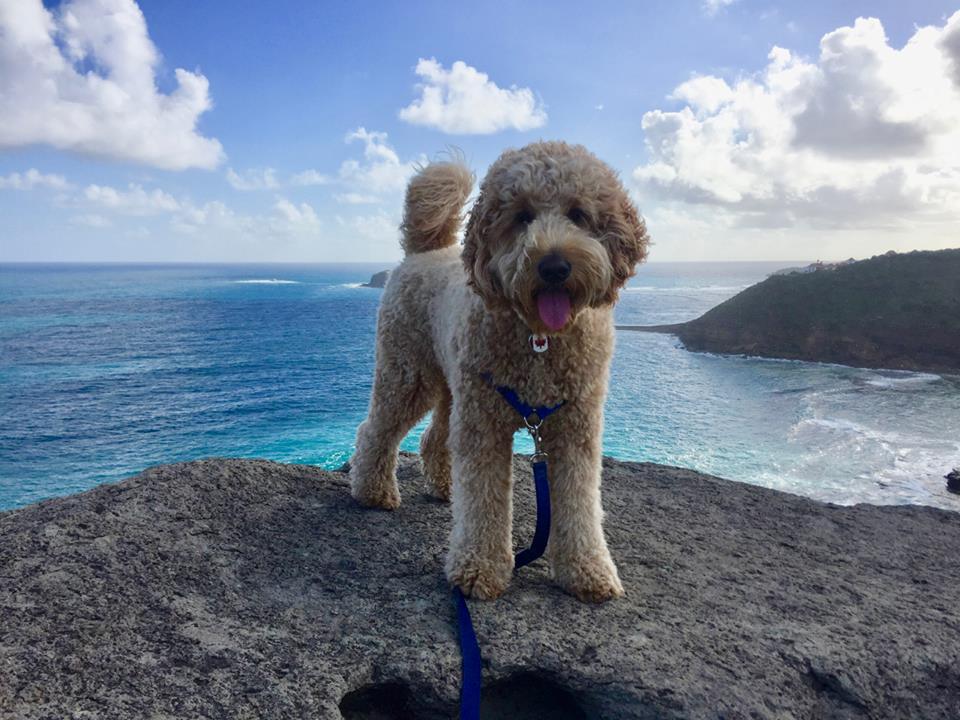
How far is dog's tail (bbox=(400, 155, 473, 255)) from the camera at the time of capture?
4383 millimetres

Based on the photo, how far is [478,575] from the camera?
3.26m

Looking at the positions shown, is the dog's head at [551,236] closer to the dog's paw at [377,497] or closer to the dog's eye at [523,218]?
the dog's eye at [523,218]

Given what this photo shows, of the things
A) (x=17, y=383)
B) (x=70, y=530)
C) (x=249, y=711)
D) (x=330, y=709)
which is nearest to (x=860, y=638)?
(x=330, y=709)

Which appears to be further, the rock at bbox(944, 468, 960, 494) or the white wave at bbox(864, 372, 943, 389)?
the white wave at bbox(864, 372, 943, 389)

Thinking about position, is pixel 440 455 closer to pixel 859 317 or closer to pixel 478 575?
pixel 478 575

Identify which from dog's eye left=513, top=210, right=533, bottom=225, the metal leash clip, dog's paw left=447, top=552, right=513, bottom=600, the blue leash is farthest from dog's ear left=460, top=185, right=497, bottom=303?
dog's paw left=447, top=552, right=513, bottom=600

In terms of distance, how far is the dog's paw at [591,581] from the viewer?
3287 mm

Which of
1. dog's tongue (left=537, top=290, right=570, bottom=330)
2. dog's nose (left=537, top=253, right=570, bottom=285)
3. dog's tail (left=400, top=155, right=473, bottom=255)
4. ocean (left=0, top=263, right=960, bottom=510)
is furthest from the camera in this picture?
ocean (left=0, top=263, right=960, bottom=510)

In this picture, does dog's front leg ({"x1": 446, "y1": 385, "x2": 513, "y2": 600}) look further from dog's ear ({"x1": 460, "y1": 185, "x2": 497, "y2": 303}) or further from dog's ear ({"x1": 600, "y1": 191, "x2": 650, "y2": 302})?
dog's ear ({"x1": 600, "y1": 191, "x2": 650, "y2": 302})

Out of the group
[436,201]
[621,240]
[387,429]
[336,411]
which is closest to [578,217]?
[621,240]

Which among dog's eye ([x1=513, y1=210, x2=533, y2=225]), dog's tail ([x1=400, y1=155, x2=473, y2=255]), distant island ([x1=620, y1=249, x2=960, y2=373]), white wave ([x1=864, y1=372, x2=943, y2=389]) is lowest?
white wave ([x1=864, y1=372, x2=943, y2=389])

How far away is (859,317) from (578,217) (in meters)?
43.2

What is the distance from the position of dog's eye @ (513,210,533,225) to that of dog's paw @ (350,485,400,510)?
7.58 ft

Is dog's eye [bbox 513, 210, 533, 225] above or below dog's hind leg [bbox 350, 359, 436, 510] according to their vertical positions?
above
